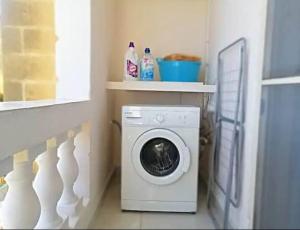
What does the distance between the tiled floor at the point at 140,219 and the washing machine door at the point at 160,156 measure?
0.84ft

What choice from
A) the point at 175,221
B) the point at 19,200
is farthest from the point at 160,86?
the point at 19,200

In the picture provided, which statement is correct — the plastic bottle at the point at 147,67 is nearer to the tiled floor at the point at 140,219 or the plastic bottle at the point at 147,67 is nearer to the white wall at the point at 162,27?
the white wall at the point at 162,27

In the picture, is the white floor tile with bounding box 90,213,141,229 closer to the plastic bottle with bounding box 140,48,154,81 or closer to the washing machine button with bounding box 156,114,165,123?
the washing machine button with bounding box 156,114,165,123

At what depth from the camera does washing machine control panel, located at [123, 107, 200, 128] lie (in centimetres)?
203

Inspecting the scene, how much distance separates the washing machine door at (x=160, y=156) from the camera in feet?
6.66

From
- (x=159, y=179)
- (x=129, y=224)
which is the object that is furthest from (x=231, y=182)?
(x=129, y=224)

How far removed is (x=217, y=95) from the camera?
2041mm

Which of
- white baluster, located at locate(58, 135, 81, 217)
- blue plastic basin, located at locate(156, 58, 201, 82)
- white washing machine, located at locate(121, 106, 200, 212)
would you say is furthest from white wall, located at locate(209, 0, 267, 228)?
white baluster, located at locate(58, 135, 81, 217)

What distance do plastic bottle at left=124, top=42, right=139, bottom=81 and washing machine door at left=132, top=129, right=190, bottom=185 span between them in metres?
0.43

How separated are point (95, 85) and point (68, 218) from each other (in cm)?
82

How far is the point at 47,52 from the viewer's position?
1.56 metres

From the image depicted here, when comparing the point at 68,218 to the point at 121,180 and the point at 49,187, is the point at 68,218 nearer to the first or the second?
the point at 49,187

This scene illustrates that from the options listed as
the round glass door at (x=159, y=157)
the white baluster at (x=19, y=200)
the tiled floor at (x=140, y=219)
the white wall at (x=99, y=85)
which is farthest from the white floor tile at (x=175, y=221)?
the white baluster at (x=19, y=200)

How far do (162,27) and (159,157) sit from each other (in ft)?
3.13
